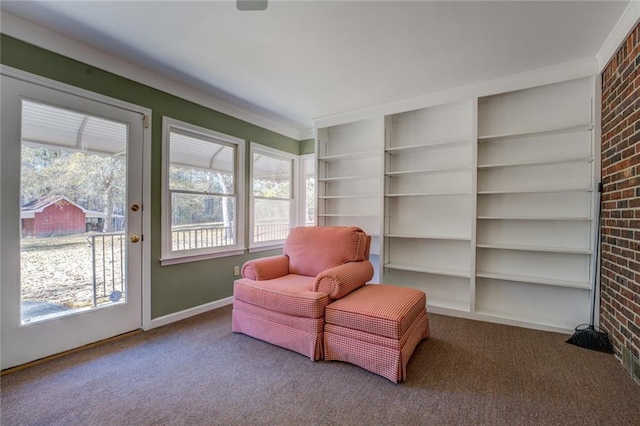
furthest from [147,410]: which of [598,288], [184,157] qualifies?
[598,288]

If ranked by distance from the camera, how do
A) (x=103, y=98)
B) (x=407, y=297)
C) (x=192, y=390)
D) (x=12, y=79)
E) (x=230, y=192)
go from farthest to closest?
1. (x=230, y=192)
2. (x=103, y=98)
3. (x=407, y=297)
4. (x=12, y=79)
5. (x=192, y=390)

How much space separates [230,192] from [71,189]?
61.5 inches

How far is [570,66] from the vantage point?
2.52 m

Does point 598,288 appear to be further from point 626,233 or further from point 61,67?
point 61,67

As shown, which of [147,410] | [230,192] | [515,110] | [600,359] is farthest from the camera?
[230,192]

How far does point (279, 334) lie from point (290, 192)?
8.52 ft

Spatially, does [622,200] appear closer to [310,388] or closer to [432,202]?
[432,202]

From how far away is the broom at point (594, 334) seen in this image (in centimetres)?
224

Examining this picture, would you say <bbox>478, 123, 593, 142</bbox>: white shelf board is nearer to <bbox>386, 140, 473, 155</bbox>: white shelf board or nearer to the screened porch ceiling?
<bbox>386, 140, 473, 155</bbox>: white shelf board

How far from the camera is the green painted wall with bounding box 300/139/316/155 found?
4555 millimetres

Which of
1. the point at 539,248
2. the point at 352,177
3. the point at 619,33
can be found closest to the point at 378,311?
the point at 539,248

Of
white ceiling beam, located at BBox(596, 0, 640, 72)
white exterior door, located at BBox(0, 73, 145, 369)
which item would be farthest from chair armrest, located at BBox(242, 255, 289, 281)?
white ceiling beam, located at BBox(596, 0, 640, 72)

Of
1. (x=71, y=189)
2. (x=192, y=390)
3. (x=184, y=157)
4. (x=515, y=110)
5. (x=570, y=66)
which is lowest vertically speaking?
(x=192, y=390)


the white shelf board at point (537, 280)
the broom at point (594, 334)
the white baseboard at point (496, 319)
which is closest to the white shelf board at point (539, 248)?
the broom at point (594, 334)
